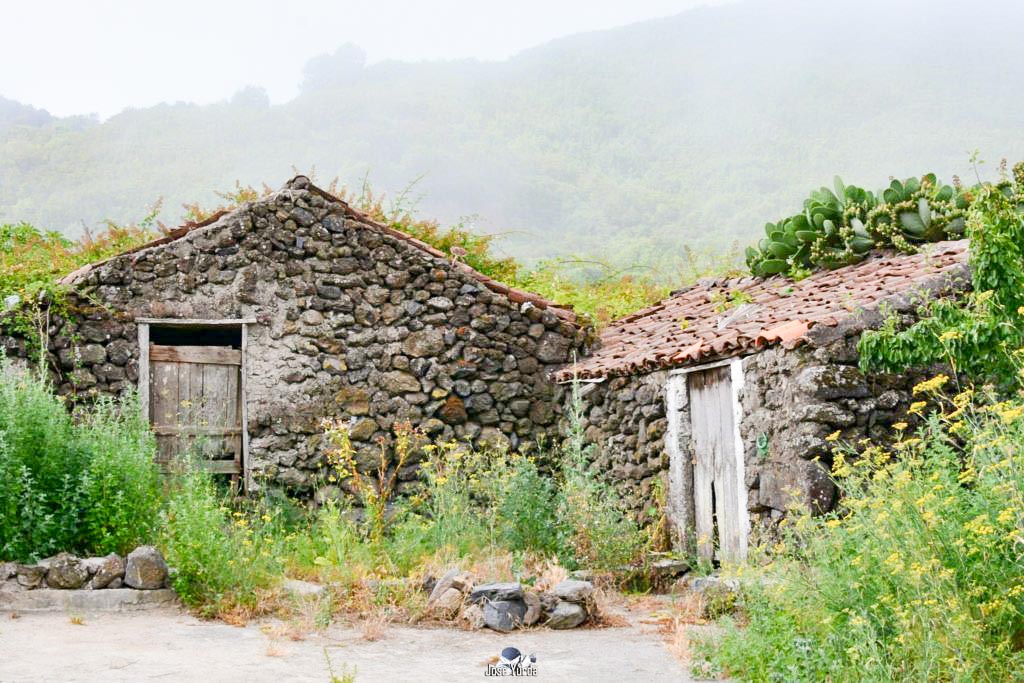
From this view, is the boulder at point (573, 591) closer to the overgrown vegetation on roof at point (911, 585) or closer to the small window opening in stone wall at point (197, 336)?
the overgrown vegetation on roof at point (911, 585)

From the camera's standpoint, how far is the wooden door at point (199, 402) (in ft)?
34.9

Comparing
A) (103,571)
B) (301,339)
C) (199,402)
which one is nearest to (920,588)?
(103,571)

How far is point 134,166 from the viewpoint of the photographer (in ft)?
174

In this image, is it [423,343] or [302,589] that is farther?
[423,343]

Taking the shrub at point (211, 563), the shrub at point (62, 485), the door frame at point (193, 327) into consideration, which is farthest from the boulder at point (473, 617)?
the door frame at point (193, 327)

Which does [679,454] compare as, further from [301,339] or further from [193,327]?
[193,327]

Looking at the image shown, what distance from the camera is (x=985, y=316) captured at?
6945 mm

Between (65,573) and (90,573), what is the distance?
0.18 meters

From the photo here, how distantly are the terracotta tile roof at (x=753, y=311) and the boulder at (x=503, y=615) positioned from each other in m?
2.97

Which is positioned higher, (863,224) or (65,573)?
(863,224)

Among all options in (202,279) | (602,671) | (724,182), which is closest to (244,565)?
(602,671)

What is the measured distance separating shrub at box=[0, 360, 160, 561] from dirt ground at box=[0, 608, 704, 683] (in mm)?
752

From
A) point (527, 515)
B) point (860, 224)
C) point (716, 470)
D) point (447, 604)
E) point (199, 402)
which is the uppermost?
point (860, 224)

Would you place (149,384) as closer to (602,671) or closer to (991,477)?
(602,671)
